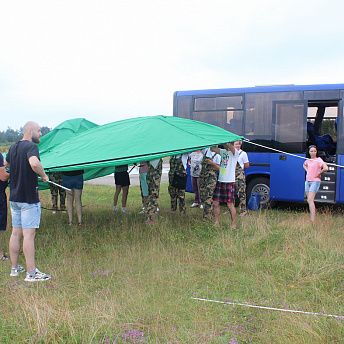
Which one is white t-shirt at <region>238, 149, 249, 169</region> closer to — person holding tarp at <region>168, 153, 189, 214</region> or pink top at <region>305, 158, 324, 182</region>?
person holding tarp at <region>168, 153, 189, 214</region>

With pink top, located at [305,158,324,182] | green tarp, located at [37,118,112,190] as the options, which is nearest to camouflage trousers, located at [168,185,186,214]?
green tarp, located at [37,118,112,190]

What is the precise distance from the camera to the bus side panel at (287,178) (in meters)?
8.13

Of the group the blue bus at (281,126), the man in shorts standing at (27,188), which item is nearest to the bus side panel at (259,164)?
the blue bus at (281,126)

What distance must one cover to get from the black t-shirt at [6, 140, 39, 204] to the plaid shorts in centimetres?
325

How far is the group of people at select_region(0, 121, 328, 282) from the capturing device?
159 inches

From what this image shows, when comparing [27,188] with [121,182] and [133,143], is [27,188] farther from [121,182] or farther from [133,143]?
[121,182]

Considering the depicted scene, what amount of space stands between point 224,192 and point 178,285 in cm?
257

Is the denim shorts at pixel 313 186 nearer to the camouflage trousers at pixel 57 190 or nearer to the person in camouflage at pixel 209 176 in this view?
the person in camouflage at pixel 209 176

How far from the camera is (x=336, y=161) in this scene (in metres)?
7.85

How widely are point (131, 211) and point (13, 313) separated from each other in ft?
17.4

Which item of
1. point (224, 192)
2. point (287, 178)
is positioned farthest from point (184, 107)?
point (224, 192)

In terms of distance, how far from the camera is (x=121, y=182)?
8000 millimetres

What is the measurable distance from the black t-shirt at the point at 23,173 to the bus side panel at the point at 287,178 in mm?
5961

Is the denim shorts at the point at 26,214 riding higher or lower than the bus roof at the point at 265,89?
lower
